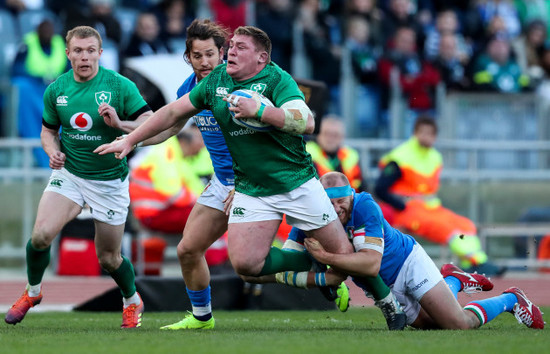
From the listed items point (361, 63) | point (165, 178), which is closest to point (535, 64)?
point (361, 63)

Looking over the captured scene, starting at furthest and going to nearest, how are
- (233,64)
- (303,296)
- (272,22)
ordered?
(272,22), (303,296), (233,64)

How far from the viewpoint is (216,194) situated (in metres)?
7.62

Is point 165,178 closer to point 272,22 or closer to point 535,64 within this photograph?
point 272,22

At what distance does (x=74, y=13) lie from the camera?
14008 millimetres

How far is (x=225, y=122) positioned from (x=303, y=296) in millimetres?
3690

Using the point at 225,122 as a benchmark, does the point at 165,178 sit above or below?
below

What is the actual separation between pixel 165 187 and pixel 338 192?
538 centimetres

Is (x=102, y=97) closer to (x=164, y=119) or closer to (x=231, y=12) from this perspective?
(x=164, y=119)

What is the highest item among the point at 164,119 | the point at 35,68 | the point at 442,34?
the point at 442,34

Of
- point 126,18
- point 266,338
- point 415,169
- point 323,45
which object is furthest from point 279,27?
point 266,338

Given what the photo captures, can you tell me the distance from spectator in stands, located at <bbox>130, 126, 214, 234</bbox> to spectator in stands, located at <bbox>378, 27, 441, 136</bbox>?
3.99m

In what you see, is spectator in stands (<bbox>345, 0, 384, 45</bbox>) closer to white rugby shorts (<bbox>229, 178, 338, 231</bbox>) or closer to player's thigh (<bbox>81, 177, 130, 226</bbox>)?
player's thigh (<bbox>81, 177, 130, 226</bbox>)

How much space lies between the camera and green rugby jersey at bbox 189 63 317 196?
691 cm

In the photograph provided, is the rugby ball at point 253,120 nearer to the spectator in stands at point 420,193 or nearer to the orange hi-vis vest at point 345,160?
the orange hi-vis vest at point 345,160
